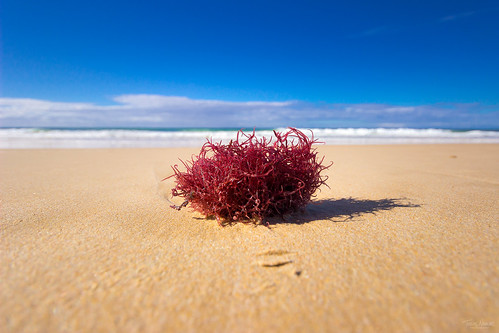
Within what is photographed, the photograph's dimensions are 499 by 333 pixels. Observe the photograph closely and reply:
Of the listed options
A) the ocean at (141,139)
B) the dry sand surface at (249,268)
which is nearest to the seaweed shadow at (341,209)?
the dry sand surface at (249,268)

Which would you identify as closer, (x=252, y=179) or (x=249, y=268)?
(x=249, y=268)

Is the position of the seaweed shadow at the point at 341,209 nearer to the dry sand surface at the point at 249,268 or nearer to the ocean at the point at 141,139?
the dry sand surface at the point at 249,268

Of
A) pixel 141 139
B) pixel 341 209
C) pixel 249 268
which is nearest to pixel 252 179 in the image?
pixel 249 268

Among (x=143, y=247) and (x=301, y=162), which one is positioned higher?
(x=301, y=162)

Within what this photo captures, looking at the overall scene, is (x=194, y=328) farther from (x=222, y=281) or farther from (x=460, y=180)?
(x=460, y=180)

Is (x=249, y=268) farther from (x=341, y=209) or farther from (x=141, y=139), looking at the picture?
(x=141, y=139)

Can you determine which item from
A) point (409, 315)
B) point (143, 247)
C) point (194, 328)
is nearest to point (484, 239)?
point (409, 315)

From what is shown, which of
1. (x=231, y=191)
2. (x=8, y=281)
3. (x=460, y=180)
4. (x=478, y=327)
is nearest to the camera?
(x=478, y=327)

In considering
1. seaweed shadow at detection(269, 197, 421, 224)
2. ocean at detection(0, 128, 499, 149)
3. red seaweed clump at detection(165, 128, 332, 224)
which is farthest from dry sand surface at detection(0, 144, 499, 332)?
ocean at detection(0, 128, 499, 149)
